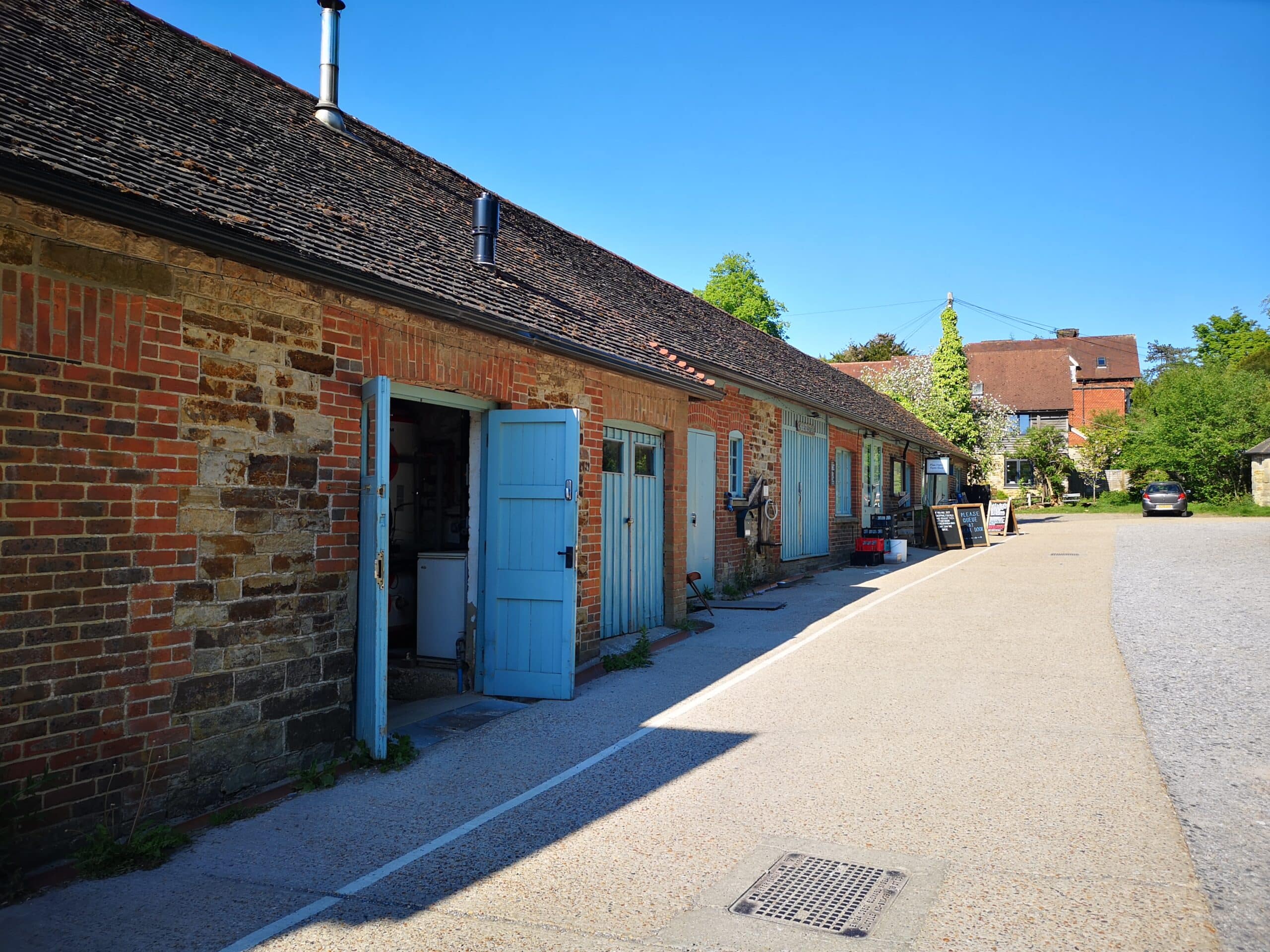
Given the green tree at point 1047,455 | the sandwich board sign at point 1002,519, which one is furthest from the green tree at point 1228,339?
the sandwich board sign at point 1002,519

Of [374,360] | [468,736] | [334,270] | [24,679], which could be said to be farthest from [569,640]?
[24,679]

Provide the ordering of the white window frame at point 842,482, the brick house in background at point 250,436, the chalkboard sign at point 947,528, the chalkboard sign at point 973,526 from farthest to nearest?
the chalkboard sign at point 973,526 < the chalkboard sign at point 947,528 < the white window frame at point 842,482 < the brick house in background at point 250,436

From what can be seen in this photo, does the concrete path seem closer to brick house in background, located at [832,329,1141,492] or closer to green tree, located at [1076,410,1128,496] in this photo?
brick house in background, located at [832,329,1141,492]

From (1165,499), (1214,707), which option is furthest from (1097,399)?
(1214,707)

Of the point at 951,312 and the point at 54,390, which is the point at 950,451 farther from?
the point at 54,390

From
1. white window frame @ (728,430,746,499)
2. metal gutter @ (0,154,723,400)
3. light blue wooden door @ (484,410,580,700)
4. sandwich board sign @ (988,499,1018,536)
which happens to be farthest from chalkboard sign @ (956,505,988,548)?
metal gutter @ (0,154,723,400)

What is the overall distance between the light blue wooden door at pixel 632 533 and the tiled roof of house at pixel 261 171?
95 centimetres

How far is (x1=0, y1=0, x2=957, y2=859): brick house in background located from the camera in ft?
13.7

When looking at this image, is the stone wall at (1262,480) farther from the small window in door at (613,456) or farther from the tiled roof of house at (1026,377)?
the small window in door at (613,456)

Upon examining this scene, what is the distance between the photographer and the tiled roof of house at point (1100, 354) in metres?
62.5

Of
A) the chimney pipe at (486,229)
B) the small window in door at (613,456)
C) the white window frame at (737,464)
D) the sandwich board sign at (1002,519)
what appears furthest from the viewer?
the sandwich board sign at (1002,519)

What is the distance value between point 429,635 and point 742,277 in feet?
137

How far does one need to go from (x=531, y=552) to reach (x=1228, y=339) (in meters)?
76.5

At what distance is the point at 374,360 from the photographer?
6.14m
